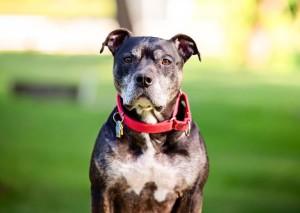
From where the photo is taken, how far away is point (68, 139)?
852cm

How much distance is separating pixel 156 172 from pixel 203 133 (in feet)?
10.2

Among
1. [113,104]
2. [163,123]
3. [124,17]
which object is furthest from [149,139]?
[113,104]

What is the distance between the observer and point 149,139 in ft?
9.64

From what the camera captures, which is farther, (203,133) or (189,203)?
(203,133)

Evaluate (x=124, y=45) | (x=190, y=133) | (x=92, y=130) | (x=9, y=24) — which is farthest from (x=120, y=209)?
(x=92, y=130)

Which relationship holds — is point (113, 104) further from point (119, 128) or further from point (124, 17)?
point (119, 128)

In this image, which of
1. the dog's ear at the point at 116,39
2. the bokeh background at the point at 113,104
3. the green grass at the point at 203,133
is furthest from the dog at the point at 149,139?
the green grass at the point at 203,133

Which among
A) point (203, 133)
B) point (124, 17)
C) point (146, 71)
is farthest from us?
point (203, 133)

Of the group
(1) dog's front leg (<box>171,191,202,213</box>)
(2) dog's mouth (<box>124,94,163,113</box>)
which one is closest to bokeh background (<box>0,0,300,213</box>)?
(2) dog's mouth (<box>124,94,163,113</box>)

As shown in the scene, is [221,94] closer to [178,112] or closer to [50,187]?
[50,187]

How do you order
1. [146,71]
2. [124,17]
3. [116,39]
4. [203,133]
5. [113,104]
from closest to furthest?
[146,71], [116,39], [124,17], [203,133], [113,104]

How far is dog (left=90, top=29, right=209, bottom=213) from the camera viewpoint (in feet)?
9.38

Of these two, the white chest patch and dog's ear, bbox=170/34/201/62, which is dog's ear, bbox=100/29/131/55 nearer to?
dog's ear, bbox=170/34/201/62

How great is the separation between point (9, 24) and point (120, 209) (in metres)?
2.34
